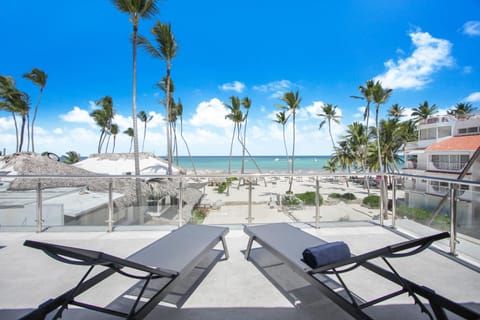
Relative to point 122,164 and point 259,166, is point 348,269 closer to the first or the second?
point 122,164

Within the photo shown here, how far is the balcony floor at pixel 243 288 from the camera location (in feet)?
5.53

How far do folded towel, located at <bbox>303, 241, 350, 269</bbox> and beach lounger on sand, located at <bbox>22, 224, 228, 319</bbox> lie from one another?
94 cm

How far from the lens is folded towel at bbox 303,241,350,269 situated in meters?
1.66

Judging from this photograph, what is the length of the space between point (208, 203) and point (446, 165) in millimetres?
21794

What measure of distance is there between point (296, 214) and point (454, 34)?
1084 inches

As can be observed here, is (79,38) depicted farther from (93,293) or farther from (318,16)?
(93,293)

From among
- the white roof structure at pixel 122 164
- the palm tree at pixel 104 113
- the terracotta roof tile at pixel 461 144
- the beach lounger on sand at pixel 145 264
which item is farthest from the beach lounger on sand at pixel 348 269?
the palm tree at pixel 104 113

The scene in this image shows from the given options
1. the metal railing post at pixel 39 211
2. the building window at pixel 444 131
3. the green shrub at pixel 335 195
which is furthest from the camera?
the building window at pixel 444 131

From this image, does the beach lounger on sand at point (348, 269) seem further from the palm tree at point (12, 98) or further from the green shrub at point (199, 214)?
the palm tree at point (12, 98)

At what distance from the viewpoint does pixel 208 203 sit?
4.00m

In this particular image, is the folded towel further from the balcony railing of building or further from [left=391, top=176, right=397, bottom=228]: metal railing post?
[left=391, top=176, right=397, bottom=228]: metal railing post

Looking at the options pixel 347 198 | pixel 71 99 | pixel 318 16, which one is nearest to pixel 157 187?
pixel 347 198

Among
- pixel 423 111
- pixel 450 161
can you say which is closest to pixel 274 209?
pixel 450 161

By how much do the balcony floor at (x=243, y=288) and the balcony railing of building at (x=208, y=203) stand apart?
29.1 inches
